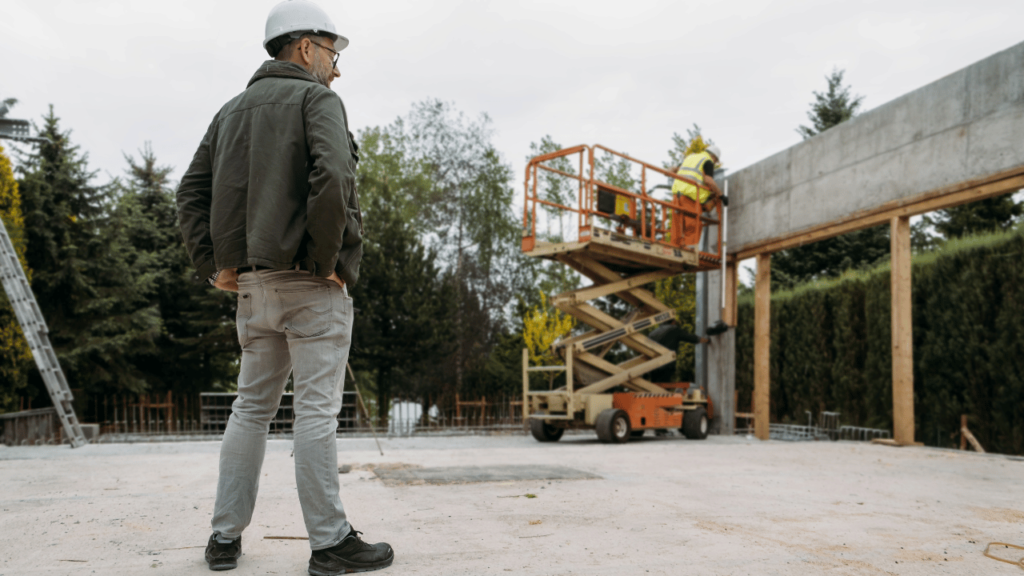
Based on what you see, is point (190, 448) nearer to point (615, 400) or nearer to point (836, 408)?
point (615, 400)

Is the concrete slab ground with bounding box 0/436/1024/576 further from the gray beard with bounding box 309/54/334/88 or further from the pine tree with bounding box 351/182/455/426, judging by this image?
the pine tree with bounding box 351/182/455/426

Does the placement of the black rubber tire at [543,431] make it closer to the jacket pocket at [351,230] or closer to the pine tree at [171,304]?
the jacket pocket at [351,230]

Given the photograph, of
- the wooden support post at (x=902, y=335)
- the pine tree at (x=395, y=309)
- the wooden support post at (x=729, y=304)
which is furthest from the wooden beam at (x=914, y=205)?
the pine tree at (x=395, y=309)

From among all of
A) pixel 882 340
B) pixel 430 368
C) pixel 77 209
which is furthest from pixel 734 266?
pixel 77 209

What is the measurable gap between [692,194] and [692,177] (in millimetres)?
239

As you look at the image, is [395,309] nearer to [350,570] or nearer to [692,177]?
[692,177]

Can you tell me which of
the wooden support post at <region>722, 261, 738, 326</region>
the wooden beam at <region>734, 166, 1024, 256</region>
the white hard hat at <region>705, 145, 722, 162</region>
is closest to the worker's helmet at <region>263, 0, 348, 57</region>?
the wooden beam at <region>734, 166, 1024, 256</region>

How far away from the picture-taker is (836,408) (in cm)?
1116

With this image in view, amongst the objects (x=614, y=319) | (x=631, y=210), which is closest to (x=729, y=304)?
(x=614, y=319)

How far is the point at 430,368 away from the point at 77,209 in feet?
29.5

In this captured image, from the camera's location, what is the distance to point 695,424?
952cm

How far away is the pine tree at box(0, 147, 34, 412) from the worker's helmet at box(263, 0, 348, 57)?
10711 mm

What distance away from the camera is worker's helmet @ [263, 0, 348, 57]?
95.9 inches

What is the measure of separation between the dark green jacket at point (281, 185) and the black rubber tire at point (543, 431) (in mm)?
6995
